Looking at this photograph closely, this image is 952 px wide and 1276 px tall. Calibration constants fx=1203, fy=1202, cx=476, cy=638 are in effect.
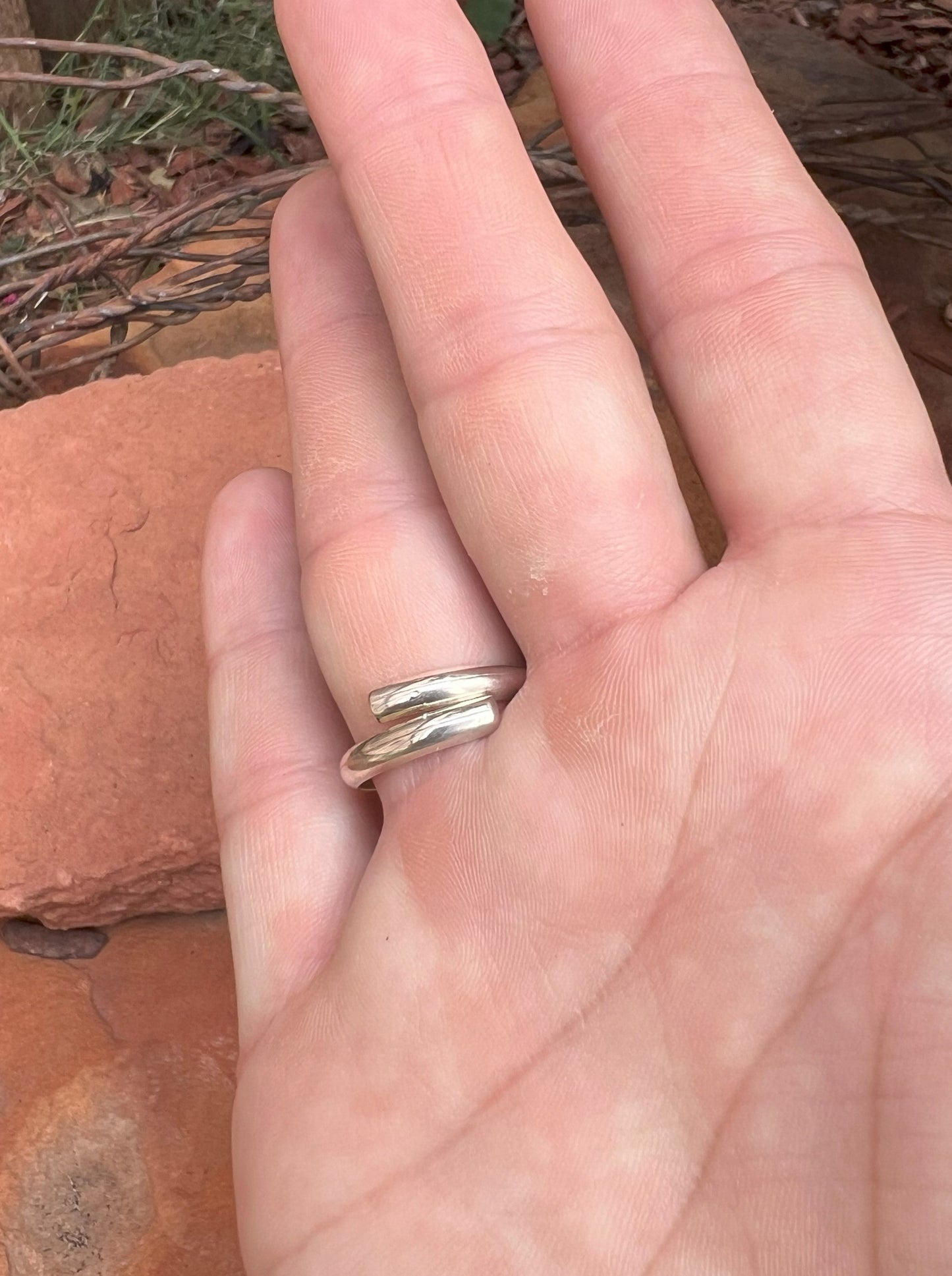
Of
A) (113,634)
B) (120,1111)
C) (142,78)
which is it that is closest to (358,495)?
(113,634)

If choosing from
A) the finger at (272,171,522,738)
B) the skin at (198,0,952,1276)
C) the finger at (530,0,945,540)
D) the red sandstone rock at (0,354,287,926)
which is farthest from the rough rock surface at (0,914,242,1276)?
the finger at (530,0,945,540)

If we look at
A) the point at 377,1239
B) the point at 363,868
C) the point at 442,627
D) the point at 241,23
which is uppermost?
the point at 241,23

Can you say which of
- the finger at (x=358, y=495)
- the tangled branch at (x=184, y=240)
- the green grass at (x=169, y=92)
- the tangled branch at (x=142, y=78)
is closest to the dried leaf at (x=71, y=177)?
the green grass at (x=169, y=92)

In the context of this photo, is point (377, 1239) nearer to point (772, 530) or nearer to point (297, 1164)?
point (297, 1164)

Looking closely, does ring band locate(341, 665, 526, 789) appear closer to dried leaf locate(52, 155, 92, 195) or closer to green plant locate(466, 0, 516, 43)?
dried leaf locate(52, 155, 92, 195)

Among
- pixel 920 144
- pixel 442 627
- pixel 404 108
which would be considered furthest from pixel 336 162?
pixel 920 144

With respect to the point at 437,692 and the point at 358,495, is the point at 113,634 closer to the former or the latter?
the point at 358,495
